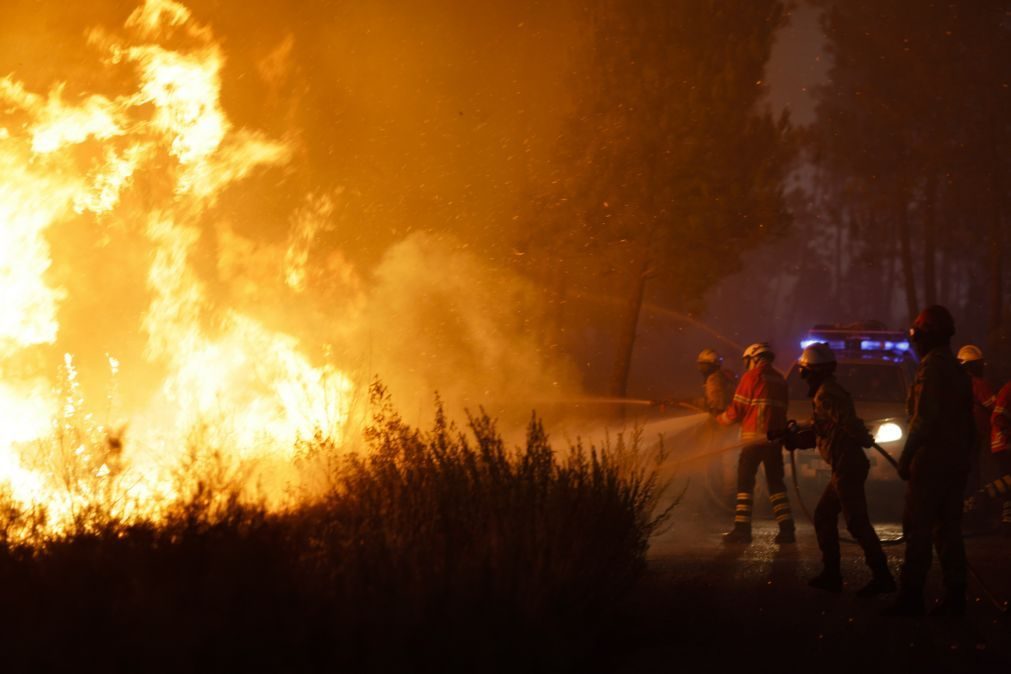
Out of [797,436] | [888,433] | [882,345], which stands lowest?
[797,436]

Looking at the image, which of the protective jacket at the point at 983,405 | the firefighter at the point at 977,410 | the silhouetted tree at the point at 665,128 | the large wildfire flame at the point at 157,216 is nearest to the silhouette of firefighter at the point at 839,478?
the large wildfire flame at the point at 157,216

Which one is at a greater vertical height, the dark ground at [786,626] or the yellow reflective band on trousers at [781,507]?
the yellow reflective band on trousers at [781,507]

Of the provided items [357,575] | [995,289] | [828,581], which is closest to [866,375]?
[828,581]

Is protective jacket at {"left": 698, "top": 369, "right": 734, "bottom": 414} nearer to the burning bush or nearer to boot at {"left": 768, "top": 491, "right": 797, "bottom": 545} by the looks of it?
boot at {"left": 768, "top": 491, "right": 797, "bottom": 545}

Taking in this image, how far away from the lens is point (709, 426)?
579 inches

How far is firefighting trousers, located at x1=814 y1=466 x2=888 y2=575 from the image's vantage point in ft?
28.8

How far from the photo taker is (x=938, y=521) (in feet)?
27.0

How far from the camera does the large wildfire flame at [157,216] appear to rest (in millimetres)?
11820

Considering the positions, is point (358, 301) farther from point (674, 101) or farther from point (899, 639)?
point (899, 639)

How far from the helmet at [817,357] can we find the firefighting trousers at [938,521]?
1360mm

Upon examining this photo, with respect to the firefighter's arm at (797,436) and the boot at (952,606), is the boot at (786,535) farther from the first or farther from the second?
the boot at (952,606)

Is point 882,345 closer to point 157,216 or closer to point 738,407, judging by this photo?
point 738,407

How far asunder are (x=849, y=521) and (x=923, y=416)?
1118 mm

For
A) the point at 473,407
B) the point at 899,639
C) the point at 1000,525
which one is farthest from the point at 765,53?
the point at 899,639
